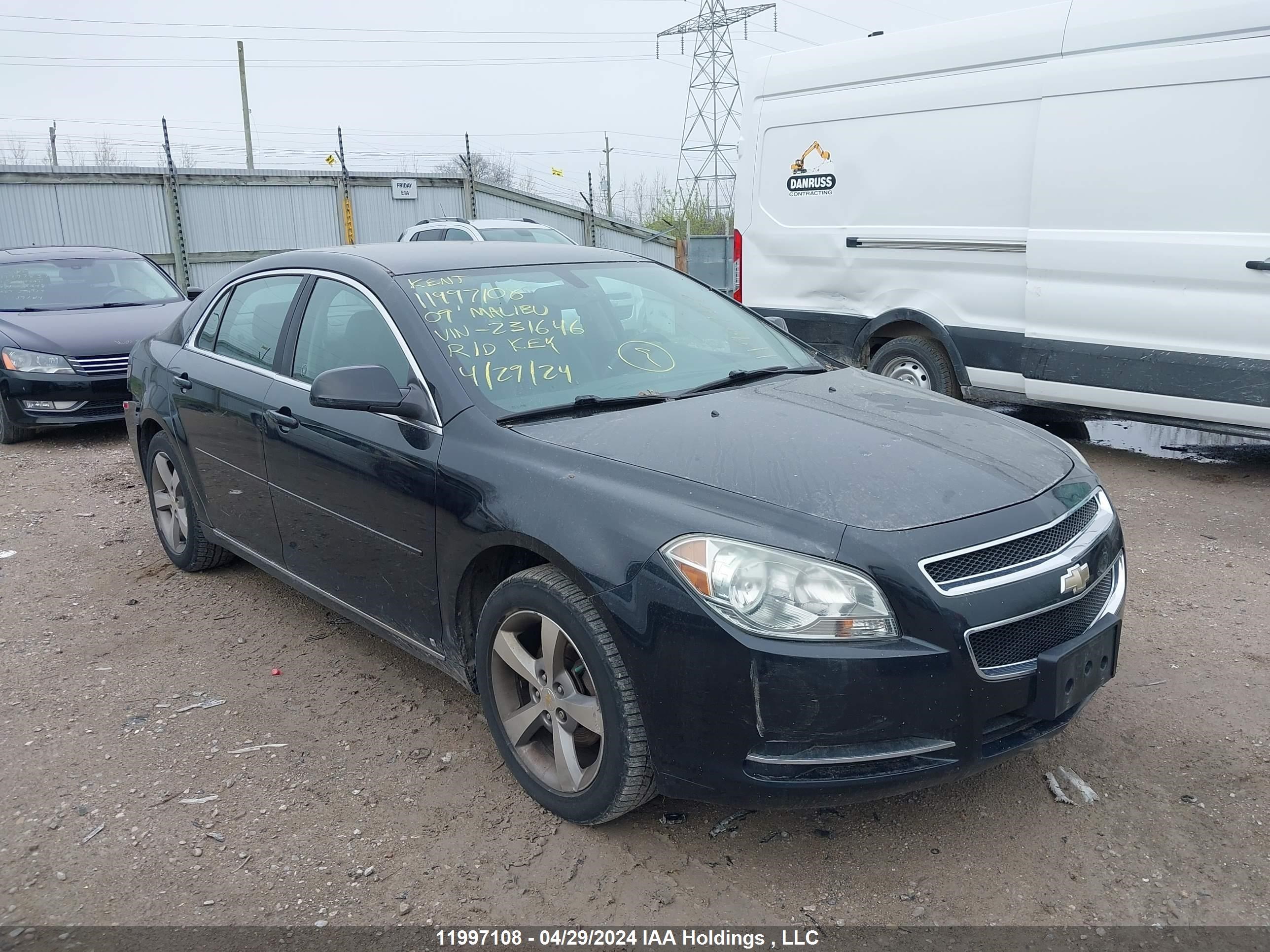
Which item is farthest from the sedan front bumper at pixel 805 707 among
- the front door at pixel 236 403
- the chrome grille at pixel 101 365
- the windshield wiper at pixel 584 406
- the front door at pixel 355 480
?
the chrome grille at pixel 101 365

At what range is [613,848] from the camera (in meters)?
2.82

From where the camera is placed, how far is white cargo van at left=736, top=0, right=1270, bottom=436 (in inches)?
218

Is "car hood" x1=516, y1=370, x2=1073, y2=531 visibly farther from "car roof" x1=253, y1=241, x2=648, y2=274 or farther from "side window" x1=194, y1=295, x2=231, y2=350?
"side window" x1=194, y1=295, x2=231, y2=350

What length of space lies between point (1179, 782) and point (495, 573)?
7.07 ft

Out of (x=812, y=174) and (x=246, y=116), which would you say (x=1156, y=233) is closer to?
(x=812, y=174)

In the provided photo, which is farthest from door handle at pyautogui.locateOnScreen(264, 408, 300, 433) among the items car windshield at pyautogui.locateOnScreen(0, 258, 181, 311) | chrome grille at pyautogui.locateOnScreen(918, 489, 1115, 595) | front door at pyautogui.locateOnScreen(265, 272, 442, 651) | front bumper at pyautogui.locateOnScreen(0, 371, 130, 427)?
car windshield at pyautogui.locateOnScreen(0, 258, 181, 311)

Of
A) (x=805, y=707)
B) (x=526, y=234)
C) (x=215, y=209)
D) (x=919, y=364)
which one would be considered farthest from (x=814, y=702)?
(x=215, y=209)

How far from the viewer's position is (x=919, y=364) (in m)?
7.33

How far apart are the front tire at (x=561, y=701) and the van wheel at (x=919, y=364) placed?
477cm

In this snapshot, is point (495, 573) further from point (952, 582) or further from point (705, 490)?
point (952, 582)

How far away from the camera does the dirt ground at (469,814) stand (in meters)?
2.60

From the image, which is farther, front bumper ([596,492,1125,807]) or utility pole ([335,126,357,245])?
utility pole ([335,126,357,245])

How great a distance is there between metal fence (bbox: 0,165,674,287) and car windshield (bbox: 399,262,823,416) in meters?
12.1

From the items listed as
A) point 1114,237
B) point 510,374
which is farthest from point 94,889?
point 1114,237
